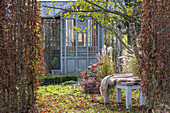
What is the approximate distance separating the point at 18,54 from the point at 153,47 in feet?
7.14

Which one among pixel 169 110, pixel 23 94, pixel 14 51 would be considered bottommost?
pixel 169 110

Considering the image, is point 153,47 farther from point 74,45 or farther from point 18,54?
point 74,45

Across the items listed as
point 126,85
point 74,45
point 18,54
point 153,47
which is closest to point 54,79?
point 74,45

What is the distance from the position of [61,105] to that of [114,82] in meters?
1.51

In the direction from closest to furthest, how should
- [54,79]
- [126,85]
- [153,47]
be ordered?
Result: [153,47]
[126,85]
[54,79]

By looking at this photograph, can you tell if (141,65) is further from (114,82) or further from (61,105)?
(61,105)

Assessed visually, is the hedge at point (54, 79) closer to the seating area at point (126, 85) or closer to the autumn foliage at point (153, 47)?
the seating area at point (126, 85)

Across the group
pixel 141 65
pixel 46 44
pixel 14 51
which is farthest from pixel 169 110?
pixel 46 44

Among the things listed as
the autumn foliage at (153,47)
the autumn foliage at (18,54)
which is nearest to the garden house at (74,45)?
the autumn foliage at (18,54)

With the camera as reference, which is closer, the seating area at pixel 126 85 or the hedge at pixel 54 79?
the seating area at pixel 126 85

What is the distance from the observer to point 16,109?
3.43 m

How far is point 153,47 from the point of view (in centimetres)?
328

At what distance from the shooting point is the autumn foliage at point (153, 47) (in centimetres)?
326

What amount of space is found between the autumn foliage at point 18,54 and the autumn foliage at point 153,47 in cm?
187
